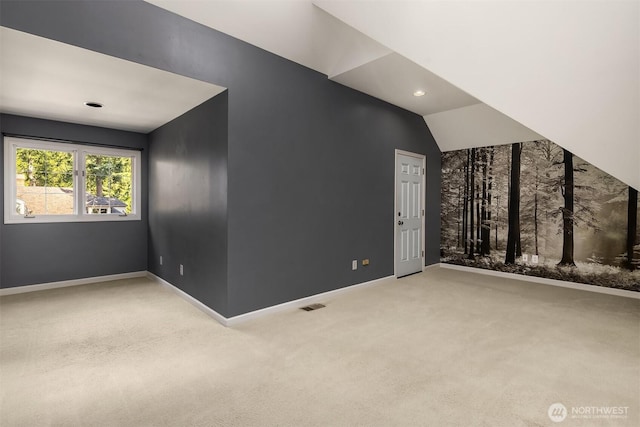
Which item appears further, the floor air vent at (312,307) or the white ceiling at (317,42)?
the floor air vent at (312,307)

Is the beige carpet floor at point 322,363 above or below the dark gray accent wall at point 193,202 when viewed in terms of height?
below

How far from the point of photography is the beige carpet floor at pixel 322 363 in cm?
180

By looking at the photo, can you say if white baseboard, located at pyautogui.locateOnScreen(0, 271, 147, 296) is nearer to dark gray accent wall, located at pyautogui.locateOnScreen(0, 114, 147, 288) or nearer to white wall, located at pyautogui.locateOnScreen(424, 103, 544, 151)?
dark gray accent wall, located at pyautogui.locateOnScreen(0, 114, 147, 288)

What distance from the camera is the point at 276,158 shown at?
3398 mm

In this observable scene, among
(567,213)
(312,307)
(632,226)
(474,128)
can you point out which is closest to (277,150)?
(312,307)

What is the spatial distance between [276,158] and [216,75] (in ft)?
3.18

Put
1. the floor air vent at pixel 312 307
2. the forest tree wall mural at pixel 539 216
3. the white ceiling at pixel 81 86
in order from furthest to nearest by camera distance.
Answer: the forest tree wall mural at pixel 539 216 → the floor air vent at pixel 312 307 → the white ceiling at pixel 81 86

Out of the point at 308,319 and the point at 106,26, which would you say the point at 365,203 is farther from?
the point at 106,26

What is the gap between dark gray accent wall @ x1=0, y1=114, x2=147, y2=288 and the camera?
3.98 m

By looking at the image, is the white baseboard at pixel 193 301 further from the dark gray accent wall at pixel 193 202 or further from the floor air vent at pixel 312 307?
the floor air vent at pixel 312 307

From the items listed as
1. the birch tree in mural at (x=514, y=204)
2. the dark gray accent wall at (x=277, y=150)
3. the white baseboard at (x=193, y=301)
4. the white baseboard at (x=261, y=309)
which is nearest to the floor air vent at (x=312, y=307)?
the white baseboard at (x=261, y=309)

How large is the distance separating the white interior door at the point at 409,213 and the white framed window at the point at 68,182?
4135 millimetres

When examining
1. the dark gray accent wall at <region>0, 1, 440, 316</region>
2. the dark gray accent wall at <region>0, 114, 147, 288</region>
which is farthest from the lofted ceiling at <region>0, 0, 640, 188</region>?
the dark gray accent wall at <region>0, 114, 147, 288</region>

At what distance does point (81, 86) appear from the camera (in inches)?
117
